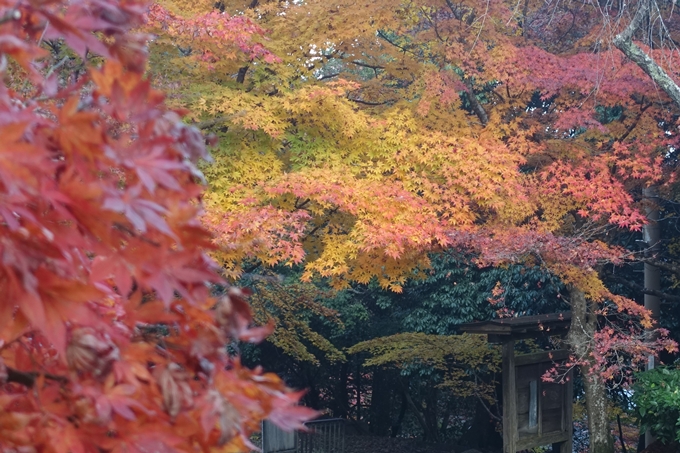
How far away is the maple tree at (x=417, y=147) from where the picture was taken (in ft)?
21.9

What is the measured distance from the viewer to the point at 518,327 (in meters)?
8.59


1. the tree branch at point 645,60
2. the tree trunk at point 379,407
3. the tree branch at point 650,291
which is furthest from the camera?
the tree trunk at point 379,407

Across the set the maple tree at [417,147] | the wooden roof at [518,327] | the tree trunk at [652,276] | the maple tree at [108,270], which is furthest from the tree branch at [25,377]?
the tree trunk at [652,276]

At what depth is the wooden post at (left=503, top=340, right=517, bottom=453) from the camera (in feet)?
28.4

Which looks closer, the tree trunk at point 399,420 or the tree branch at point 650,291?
the tree branch at point 650,291

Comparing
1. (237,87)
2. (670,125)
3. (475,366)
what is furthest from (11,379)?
(475,366)

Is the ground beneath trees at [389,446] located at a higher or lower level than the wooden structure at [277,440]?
lower

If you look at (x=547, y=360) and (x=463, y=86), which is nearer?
(x=463, y=86)

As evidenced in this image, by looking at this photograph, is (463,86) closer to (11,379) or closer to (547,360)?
(547,360)

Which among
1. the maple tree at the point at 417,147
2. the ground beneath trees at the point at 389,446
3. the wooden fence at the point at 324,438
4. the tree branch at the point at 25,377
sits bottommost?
the ground beneath trees at the point at 389,446

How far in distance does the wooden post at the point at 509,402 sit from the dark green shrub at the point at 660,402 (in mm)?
1409

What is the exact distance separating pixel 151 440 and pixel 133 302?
0.66 ft

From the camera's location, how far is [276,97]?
279 inches

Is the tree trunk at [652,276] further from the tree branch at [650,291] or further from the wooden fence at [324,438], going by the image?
the wooden fence at [324,438]
